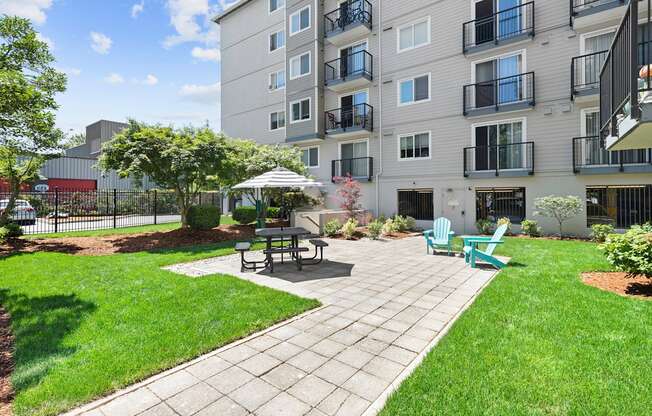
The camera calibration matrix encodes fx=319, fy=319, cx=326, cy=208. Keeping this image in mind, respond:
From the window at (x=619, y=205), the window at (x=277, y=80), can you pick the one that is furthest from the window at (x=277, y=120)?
the window at (x=619, y=205)

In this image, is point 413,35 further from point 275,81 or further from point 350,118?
point 275,81

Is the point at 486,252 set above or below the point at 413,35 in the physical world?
below

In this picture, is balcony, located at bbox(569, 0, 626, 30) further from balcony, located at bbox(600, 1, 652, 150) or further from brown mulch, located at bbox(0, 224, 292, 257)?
brown mulch, located at bbox(0, 224, 292, 257)

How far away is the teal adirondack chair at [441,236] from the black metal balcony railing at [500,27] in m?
10.1

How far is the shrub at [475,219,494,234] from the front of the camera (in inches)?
558

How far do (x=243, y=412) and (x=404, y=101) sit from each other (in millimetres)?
17715

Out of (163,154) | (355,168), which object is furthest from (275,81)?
(163,154)

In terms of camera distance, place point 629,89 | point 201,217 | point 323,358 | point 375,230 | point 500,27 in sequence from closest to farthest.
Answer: point 323,358
point 629,89
point 375,230
point 201,217
point 500,27

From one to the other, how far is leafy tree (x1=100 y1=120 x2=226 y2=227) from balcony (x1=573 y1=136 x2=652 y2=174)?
Answer: 14.3 metres

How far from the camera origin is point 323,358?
3.56 m

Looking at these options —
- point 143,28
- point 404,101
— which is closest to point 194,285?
point 143,28

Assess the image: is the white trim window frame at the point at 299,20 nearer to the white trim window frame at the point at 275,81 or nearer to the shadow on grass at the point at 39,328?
the white trim window frame at the point at 275,81

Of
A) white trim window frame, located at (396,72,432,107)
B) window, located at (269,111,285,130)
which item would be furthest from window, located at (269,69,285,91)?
white trim window frame, located at (396,72,432,107)

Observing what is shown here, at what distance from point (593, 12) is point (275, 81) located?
1845 cm
